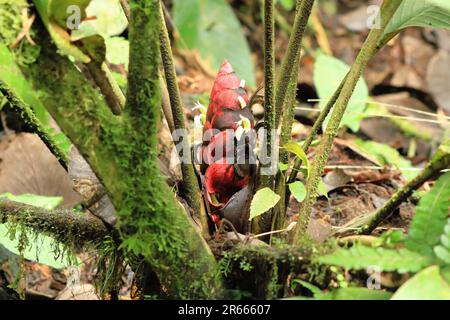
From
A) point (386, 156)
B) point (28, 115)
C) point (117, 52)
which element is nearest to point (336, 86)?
point (386, 156)

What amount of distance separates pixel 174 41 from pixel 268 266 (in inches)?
97.1

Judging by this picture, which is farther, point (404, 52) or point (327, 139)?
point (404, 52)

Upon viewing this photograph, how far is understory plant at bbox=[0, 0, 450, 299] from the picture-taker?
3.76 ft

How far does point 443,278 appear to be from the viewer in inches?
43.6

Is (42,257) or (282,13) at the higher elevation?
(282,13)

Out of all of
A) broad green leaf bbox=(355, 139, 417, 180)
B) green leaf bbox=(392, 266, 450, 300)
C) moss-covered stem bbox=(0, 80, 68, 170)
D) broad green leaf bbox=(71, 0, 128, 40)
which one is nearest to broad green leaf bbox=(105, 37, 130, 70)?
broad green leaf bbox=(71, 0, 128, 40)

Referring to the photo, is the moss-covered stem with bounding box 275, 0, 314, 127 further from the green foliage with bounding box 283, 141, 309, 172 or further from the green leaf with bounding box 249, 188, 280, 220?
the green leaf with bounding box 249, 188, 280, 220

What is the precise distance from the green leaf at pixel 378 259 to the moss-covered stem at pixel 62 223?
555 mm

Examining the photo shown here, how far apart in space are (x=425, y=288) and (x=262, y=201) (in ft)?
1.25

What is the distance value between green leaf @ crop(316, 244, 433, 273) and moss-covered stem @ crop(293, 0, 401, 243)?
10.1 inches

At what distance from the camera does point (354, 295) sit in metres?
1.18

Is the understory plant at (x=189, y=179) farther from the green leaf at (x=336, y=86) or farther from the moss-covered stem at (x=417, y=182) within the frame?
the green leaf at (x=336, y=86)

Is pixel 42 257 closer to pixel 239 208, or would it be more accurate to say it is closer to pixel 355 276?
pixel 239 208
